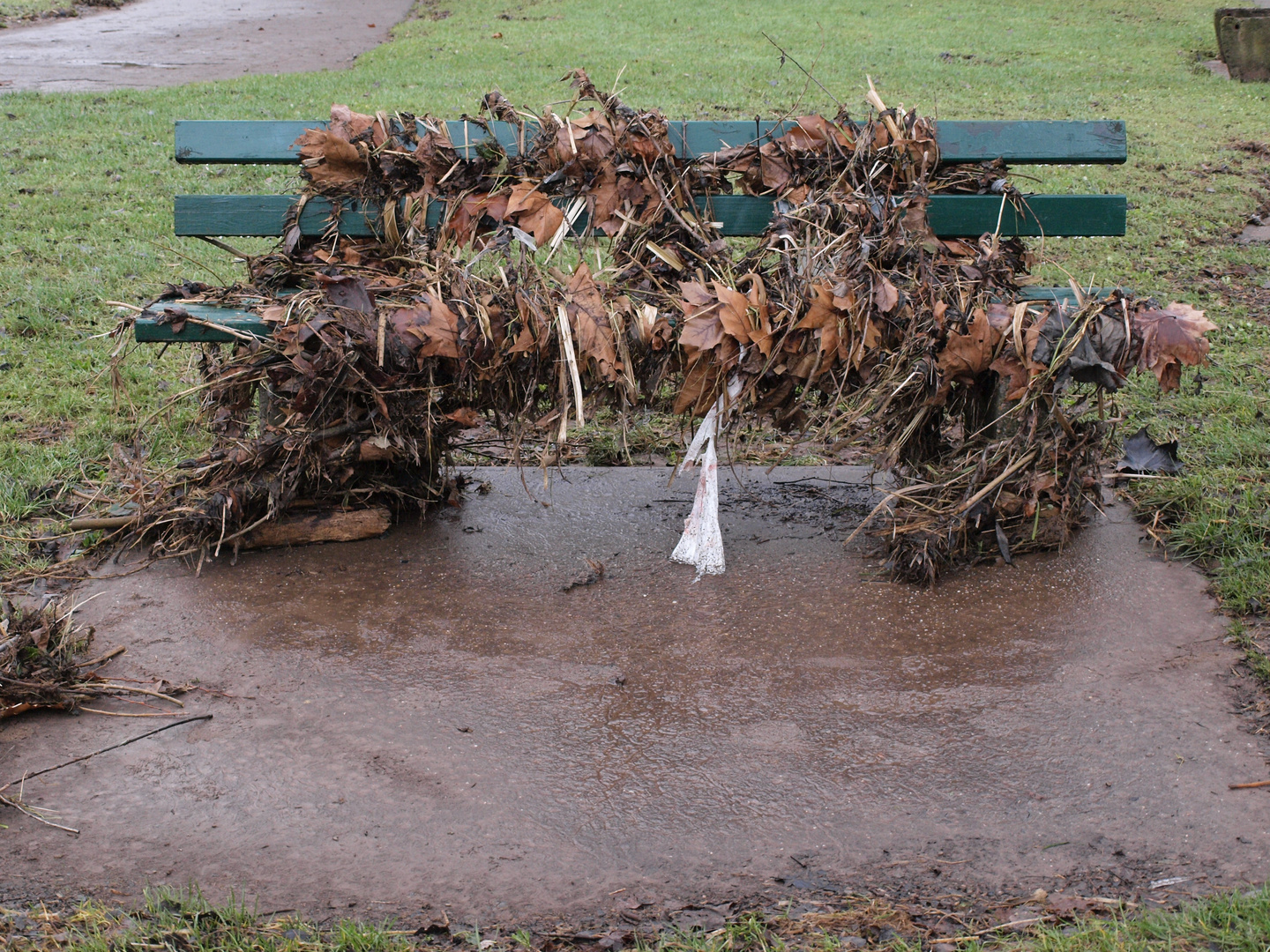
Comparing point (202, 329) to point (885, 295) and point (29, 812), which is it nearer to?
point (29, 812)

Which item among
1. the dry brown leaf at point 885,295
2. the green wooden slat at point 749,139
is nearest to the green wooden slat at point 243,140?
the green wooden slat at point 749,139

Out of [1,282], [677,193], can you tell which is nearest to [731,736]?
[677,193]

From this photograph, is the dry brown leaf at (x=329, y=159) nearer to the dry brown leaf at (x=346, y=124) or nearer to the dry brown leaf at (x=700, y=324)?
the dry brown leaf at (x=346, y=124)

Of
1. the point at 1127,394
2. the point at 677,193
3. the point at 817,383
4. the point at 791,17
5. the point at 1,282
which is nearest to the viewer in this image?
the point at 817,383

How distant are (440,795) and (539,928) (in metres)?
0.45

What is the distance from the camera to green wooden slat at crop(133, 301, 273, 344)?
3098mm

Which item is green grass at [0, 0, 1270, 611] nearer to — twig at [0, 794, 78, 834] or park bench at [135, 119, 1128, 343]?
park bench at [135, 119, 1128, 343]

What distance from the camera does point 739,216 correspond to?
12.3 feet

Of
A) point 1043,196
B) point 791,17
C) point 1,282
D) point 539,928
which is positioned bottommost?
point 539,928

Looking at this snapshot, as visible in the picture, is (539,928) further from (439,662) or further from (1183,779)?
(1183,779)

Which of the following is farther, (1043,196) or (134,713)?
(1043,196)

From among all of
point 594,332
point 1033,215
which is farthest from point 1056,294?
point 594,332

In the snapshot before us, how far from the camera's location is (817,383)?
3137 mm

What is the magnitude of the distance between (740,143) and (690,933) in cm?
262
